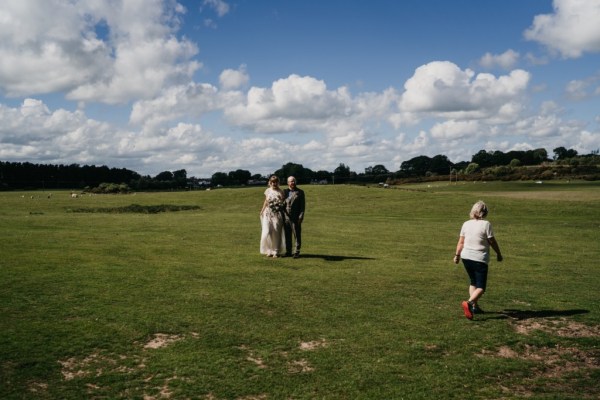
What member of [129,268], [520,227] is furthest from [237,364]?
[520,227]

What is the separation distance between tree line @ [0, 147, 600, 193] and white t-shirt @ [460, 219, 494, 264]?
81685 millimetres

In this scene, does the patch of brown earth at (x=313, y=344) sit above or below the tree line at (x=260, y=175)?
below

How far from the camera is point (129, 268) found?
1509cm

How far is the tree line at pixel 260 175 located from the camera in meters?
106

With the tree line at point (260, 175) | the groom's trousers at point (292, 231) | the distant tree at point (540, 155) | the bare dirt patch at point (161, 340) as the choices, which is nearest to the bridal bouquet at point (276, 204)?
the groom's trousers at point (292, 231)

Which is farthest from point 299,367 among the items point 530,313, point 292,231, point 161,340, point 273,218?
point 292,231

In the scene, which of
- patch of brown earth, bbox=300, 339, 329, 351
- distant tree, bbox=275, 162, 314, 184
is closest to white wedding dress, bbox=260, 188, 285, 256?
patch of brown earth, bbox=300, 339, 329, 351

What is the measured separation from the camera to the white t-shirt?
1073 cm

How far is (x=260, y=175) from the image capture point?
6900 inches

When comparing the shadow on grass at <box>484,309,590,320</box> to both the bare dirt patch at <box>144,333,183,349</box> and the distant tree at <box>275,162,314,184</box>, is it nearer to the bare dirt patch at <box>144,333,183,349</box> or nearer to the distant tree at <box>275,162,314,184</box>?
the bare dirt patch at <box>144,333,183,349</box>

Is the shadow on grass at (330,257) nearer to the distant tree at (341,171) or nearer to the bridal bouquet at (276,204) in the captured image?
the bridal bouquet at (276,204)

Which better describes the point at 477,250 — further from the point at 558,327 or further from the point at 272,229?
the point at 272,229

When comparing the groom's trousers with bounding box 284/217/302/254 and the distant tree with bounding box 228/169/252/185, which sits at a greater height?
the distant tree with bounding box 228/169/252/185

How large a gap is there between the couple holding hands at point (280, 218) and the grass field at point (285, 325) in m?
0.77
